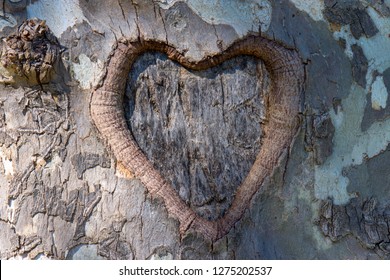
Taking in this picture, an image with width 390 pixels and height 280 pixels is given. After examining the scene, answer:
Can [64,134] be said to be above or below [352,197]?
above

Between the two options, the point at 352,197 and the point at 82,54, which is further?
the point at 352,197

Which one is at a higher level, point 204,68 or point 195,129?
point 204,68

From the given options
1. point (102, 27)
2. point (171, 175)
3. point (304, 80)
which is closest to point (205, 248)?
point (171, 175)
